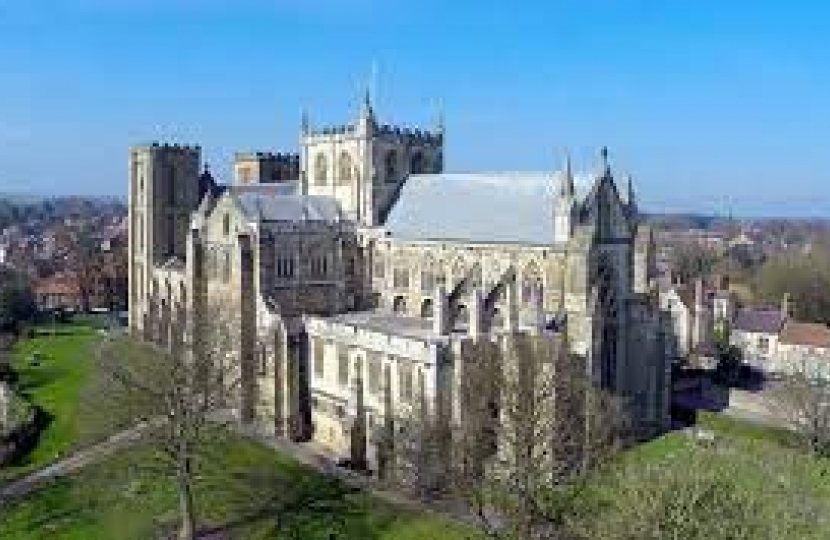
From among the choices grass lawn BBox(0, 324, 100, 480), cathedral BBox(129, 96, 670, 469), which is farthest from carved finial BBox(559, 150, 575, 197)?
grass lawn BBox(0, 324, 100, 480)

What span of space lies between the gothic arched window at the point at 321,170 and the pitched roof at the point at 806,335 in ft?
120

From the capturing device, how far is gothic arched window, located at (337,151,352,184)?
191ft

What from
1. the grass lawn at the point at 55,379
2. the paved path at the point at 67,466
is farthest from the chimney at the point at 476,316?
the grass lawn at the point at 55,379

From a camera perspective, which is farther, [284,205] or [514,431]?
[284,205]

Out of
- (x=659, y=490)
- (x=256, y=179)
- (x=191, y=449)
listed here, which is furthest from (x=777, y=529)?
(x=256, y=179)

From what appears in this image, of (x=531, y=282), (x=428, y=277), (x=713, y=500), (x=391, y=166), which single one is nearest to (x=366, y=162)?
(x=391, y=166)

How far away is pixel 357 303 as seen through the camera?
5644 cm

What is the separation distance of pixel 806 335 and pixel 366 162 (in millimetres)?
36752

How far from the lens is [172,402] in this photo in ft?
131

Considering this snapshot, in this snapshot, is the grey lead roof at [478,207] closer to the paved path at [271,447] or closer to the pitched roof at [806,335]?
the paved path at [271,447]

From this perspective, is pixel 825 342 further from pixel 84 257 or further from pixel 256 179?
pixel 84 257

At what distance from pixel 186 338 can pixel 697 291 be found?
42.3 m

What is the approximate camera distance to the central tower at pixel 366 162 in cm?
5662

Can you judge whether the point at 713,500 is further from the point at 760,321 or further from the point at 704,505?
the point at 760,321
